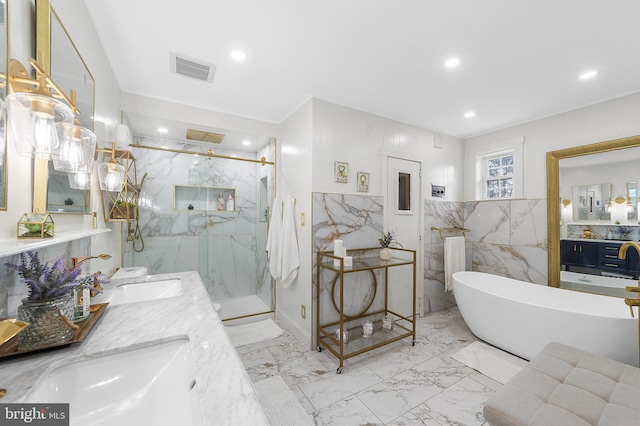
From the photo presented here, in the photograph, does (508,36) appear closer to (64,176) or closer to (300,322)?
(64,176)

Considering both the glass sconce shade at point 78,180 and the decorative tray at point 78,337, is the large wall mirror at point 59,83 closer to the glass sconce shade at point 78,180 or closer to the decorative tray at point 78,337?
the glass sconce shade at point 78,180

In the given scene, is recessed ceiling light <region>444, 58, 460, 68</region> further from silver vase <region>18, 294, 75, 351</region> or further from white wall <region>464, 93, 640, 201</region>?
silver vase <region>18, 294, 75, 351</region>

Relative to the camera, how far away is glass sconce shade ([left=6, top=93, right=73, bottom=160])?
72 cm

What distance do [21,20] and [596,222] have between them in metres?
4.48

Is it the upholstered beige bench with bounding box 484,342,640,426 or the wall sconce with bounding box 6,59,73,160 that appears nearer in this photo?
the wall sconce with bounding box 6,59,73,160

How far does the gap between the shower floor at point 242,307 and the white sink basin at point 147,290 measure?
161 cm

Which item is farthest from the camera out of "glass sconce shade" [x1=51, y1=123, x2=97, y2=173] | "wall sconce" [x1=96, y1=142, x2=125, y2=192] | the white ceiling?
"wall sconce" [x1=96, y1=142, x2=125, y2=192]

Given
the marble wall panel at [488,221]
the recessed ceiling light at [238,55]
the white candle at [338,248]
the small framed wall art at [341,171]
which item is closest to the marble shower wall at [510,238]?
the marble wall panel at [488,221]

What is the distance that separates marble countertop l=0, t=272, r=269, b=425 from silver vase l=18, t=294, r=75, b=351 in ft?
0.13

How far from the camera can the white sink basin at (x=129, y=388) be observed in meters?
0.68

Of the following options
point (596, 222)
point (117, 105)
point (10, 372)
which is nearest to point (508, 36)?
point (596, 222)

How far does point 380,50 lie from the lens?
190 centimetres

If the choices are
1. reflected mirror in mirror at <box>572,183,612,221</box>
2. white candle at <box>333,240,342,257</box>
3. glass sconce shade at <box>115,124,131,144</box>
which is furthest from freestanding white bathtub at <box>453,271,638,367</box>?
glass sconce shade at <box>115,124,131,144</box>

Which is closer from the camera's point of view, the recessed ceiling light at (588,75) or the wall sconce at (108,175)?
the wall sconce at (108,175)
